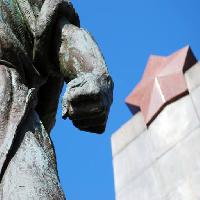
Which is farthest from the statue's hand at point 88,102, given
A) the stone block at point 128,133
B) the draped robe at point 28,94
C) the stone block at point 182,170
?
the stone block at point 128,133

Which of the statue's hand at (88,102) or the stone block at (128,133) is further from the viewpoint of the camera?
the stone block at (128,133)

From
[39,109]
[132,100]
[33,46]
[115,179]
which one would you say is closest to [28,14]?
[33,46]

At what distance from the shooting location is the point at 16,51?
2105 mm

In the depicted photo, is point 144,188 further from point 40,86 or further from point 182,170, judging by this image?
point 40,86

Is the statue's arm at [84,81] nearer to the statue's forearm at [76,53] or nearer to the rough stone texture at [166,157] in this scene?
the statue's forearm at [76,53]

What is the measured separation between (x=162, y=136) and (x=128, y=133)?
46.8 inches

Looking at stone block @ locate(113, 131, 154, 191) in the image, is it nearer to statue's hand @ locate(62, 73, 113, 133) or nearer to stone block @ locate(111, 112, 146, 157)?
stone block @ locate(111, 112, 146, 157)

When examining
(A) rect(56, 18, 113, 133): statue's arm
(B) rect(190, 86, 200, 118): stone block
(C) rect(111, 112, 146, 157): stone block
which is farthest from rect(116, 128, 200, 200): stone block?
(A) rect(56, 18, 113, 133): statue's arm

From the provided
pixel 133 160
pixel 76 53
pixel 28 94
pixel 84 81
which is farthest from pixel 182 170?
pixel 84 81

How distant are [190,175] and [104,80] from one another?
25.9ft

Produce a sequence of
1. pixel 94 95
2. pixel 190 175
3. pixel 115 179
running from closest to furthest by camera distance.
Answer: pixel 94 95, pixel 190 175, pixel 115 179

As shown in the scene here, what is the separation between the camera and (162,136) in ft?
35.5

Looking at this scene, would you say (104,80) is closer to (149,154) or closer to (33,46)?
(33,46)

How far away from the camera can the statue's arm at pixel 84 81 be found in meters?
1.82
